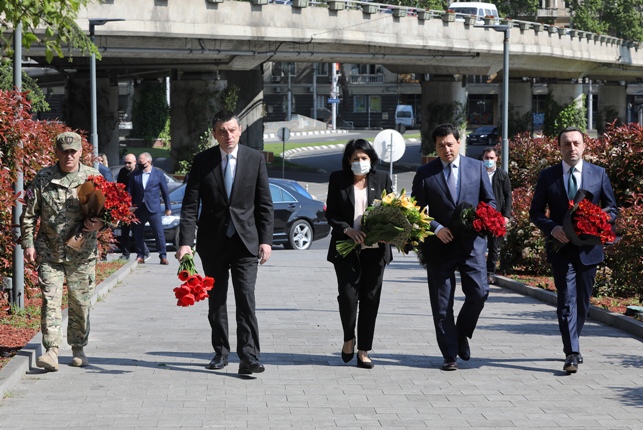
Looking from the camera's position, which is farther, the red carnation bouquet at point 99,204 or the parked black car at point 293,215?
the parked black car at point 293,215

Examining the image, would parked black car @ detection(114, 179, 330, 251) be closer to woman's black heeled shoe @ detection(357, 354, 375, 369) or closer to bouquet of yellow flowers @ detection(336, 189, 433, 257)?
woman's black heeled shoe @ detection(357, 354, 375, 369)

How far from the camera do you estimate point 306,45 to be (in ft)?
148

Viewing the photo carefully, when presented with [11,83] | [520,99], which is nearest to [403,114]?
[520,99]

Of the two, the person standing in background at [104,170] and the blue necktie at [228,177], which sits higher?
the person standing in background at [104,170]

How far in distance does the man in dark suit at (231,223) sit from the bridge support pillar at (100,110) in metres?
40.7

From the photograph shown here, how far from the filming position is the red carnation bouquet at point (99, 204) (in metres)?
9.38

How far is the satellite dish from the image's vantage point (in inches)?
1134

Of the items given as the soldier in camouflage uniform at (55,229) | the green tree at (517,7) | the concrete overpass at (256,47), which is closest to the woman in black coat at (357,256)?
the soldier in camouflage uniform at (55,229)

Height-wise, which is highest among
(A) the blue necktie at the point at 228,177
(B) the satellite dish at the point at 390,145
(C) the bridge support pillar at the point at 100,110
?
(C) the bridge support pillar at the point at 100,110

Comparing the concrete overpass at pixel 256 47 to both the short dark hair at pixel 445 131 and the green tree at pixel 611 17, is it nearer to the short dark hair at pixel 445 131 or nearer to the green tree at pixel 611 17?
the short dark hair at pixel 445 131

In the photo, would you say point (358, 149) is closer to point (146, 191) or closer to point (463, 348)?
point (463, 348)

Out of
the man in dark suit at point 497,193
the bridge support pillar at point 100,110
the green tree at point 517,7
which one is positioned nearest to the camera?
the man in dark suit at point 497,193

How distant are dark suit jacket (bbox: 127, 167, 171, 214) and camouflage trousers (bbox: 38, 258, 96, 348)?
32.6 feet

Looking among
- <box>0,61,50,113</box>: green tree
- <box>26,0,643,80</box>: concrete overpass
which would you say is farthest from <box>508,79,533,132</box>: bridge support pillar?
<box>0,61,50,113</box>: green tree
